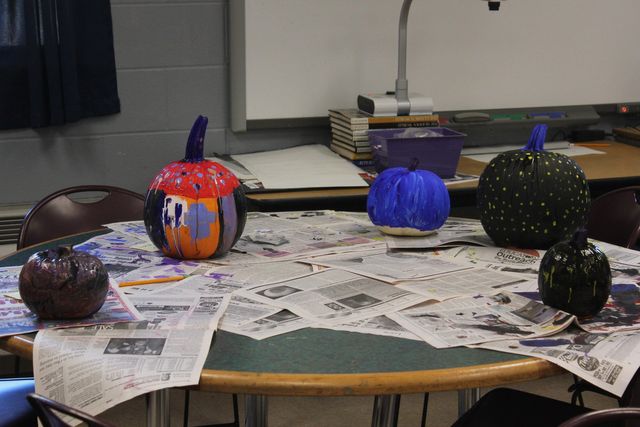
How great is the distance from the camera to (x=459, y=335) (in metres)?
1.51

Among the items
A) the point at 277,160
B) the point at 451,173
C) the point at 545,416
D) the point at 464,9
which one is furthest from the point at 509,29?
the point at 545,416

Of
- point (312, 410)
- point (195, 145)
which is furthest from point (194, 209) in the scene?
point (312, 410)

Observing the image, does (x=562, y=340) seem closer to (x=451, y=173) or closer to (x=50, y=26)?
(x=451, y=173)

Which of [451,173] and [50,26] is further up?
[50,26]

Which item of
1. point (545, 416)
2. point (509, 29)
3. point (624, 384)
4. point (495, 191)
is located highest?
point (509, 29)

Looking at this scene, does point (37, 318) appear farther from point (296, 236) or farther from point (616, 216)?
point (616, 216)

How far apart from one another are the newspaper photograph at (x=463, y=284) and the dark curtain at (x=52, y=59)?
1.66 m

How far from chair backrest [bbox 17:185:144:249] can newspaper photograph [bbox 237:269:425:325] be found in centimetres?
85

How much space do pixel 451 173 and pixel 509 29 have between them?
85cm

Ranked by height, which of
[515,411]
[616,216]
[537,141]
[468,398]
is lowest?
[468,398]

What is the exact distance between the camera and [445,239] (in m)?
2.11

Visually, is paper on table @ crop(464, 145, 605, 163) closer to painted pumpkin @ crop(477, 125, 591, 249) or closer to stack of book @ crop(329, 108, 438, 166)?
stack of book @ crop(329, 108, 438, 166)

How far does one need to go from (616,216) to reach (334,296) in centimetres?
108

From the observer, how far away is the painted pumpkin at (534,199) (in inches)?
77.9
